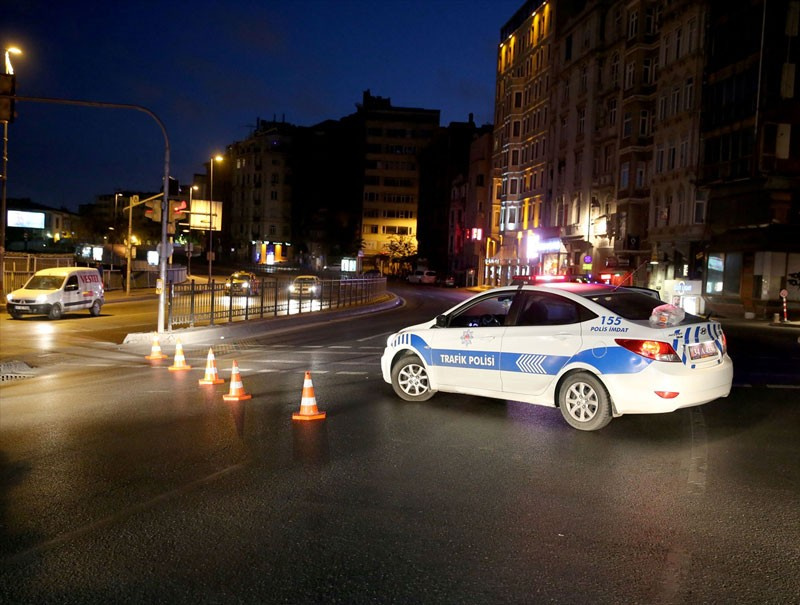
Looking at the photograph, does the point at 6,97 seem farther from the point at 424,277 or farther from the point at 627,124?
the point at 424,277

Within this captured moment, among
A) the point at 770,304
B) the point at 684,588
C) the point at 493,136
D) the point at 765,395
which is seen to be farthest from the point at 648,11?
the point at 684,588

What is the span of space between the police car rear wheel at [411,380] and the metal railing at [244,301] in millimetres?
12522

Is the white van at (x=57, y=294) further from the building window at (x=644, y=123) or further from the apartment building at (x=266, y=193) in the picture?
the apartment building at (x=266, y=193)

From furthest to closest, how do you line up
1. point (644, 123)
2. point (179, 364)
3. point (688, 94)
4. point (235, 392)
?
1. point (644, 123)
2. point (688, 94)
3. point (179, 364)
4. point (235, 392)

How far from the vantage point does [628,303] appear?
8.87 metres

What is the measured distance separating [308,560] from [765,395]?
28.8ft

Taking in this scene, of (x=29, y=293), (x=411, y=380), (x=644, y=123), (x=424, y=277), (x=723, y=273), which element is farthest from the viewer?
(x=424, y=277)

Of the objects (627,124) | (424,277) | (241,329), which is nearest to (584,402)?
(241,329)

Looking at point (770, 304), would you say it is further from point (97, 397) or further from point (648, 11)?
point (97, 397)

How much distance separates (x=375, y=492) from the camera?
6.17 m

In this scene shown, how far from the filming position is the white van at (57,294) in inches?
1072

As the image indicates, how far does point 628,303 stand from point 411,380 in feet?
10.3

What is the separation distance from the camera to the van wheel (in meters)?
27.6

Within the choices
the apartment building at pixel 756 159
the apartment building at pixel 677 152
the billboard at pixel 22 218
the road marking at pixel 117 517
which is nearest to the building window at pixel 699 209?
the apartment building at pixel 677 152
